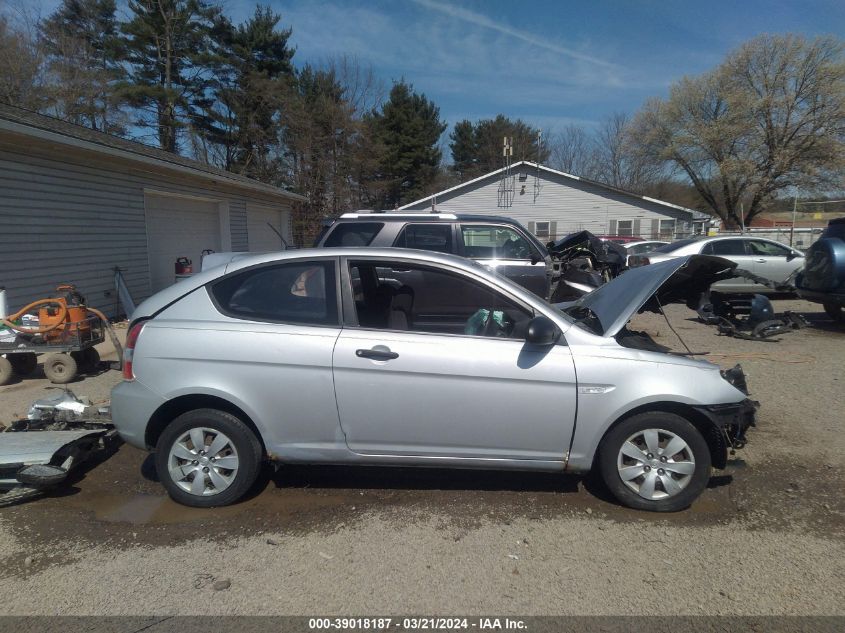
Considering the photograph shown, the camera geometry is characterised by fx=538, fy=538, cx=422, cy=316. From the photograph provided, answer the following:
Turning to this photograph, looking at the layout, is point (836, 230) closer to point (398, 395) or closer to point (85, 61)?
point (398, 395)

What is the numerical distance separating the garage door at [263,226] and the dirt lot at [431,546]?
44.6ft

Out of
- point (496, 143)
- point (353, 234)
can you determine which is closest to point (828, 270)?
point (353, 234)

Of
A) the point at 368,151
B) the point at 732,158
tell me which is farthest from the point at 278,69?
the point at 732,158

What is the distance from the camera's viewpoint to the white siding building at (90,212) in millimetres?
8477

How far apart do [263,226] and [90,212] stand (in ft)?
31.0

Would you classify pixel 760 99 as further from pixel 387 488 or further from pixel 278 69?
pixel 387 488

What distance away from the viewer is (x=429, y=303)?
4914mm

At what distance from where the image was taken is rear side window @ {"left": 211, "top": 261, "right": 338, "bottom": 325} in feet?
11.5

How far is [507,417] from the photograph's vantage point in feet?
10.8

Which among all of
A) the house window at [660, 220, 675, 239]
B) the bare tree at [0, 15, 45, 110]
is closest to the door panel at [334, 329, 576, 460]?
the bare tree at [0, 15, 45, 110]

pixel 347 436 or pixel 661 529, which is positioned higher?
pixel 347 436

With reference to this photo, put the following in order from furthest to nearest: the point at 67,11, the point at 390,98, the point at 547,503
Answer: the point at 390,98 < the point at 67,11 < the point at 547,503

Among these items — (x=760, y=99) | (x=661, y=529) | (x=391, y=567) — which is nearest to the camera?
(x=391, y=567)

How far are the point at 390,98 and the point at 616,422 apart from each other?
40.1m
